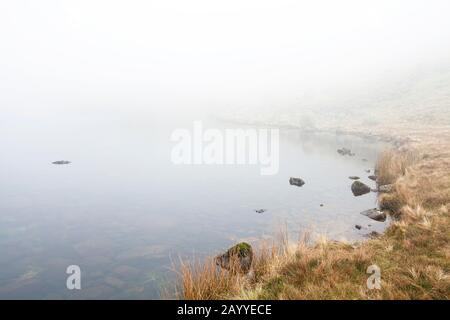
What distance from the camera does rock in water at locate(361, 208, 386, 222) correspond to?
2228 cm

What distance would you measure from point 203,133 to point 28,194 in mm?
44010

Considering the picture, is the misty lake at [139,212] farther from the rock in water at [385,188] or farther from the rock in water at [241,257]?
the rock in water at [241,257]

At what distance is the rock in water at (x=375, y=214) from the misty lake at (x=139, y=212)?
518 mm

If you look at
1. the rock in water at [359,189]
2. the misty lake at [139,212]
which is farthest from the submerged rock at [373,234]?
the rock in water at [359,189]

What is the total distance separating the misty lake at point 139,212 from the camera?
17109 millimetres

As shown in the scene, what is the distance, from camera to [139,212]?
25.9 metres

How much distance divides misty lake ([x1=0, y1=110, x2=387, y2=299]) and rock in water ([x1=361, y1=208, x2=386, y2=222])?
518mm

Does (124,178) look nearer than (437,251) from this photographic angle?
No

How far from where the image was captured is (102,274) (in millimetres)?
16891
